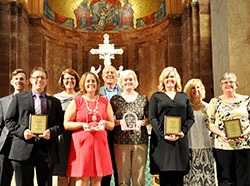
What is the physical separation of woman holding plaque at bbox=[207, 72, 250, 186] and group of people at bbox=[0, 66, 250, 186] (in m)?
0.01

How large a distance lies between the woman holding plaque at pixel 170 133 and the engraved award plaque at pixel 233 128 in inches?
15.7

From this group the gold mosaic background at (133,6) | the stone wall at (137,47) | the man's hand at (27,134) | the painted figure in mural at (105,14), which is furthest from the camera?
the painted figure in mural at (105,14)

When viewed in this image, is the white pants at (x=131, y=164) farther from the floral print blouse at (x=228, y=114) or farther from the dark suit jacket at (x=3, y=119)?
the dark suit jacket at (x=3, y=119)

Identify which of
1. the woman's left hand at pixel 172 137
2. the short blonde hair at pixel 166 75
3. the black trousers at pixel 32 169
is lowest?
the black trousers at pixel 32 169

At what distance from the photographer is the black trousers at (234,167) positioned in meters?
3.27

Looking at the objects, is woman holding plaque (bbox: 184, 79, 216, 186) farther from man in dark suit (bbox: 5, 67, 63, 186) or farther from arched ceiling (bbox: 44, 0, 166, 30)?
arched ceiling (bbox: 44, 0, 166, 30)

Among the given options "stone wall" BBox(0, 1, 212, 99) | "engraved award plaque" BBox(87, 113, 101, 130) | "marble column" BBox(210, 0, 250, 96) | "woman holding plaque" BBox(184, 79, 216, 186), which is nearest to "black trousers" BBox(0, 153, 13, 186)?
"engraved award plaque" BBox(87, 113, 101, 130)

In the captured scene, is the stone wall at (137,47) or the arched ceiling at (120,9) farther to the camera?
the arched ceiling at (120,9)

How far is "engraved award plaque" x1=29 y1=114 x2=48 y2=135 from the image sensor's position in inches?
113

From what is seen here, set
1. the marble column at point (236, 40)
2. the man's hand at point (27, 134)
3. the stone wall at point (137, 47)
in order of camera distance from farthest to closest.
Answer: the stone wall at point (137, 47) < the marble column at point (236, 40) < the man's hand at point (27, 134)

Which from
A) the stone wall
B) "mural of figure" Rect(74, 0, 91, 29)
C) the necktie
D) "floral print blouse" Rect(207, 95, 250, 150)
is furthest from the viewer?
"mural of figure" Rect(74, 0, 91, 29)

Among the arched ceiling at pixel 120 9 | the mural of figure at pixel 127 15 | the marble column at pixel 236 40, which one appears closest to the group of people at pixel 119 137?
the marble column at pixel 236 40

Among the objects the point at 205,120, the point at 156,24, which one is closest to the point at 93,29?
the point at 156,24

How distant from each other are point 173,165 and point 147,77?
10.0 meters
